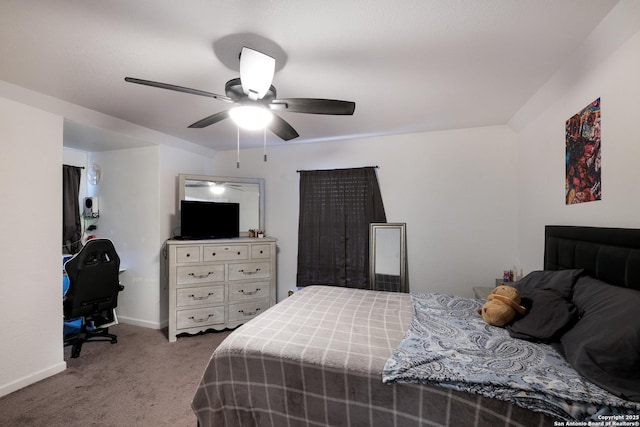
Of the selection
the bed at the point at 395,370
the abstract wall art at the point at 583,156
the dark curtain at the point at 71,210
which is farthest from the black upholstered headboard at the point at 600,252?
the dark curtain at the point at 71,210

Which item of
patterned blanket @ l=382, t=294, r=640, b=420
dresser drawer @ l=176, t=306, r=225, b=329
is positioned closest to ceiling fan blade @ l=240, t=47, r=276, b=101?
patterned blanket @ l=382, t=294, r=640, b=420

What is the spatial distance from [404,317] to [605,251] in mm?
1130

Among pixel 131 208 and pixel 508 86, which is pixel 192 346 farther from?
pixel 508 86

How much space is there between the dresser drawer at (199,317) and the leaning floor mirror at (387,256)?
1858 millimetres

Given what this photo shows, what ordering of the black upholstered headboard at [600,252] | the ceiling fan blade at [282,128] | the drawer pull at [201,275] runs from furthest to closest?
1. the drawer pull at [201,275]
2. the ceiling fan blade at [282,128]
3. the black upholstered headboard at [600,252]

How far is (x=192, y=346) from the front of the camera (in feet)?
9.50

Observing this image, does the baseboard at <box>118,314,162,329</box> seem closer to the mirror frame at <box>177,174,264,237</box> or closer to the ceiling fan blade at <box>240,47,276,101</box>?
the mirror frame at <box>177,174,264,237</box>

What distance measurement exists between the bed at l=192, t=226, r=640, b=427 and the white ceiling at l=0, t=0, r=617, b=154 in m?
1.14

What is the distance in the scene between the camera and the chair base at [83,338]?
8.70 feet

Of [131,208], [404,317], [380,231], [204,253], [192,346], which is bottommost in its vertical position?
[192,346]

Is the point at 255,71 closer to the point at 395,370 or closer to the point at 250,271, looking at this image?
the point at 395,370

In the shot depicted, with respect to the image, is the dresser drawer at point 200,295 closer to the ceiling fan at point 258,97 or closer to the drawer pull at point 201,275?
the drawer pull at point 201,275

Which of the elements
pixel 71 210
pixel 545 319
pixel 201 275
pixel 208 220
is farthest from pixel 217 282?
pixel 545 319

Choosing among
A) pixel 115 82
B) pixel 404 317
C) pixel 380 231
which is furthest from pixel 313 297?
pixel 115 82
